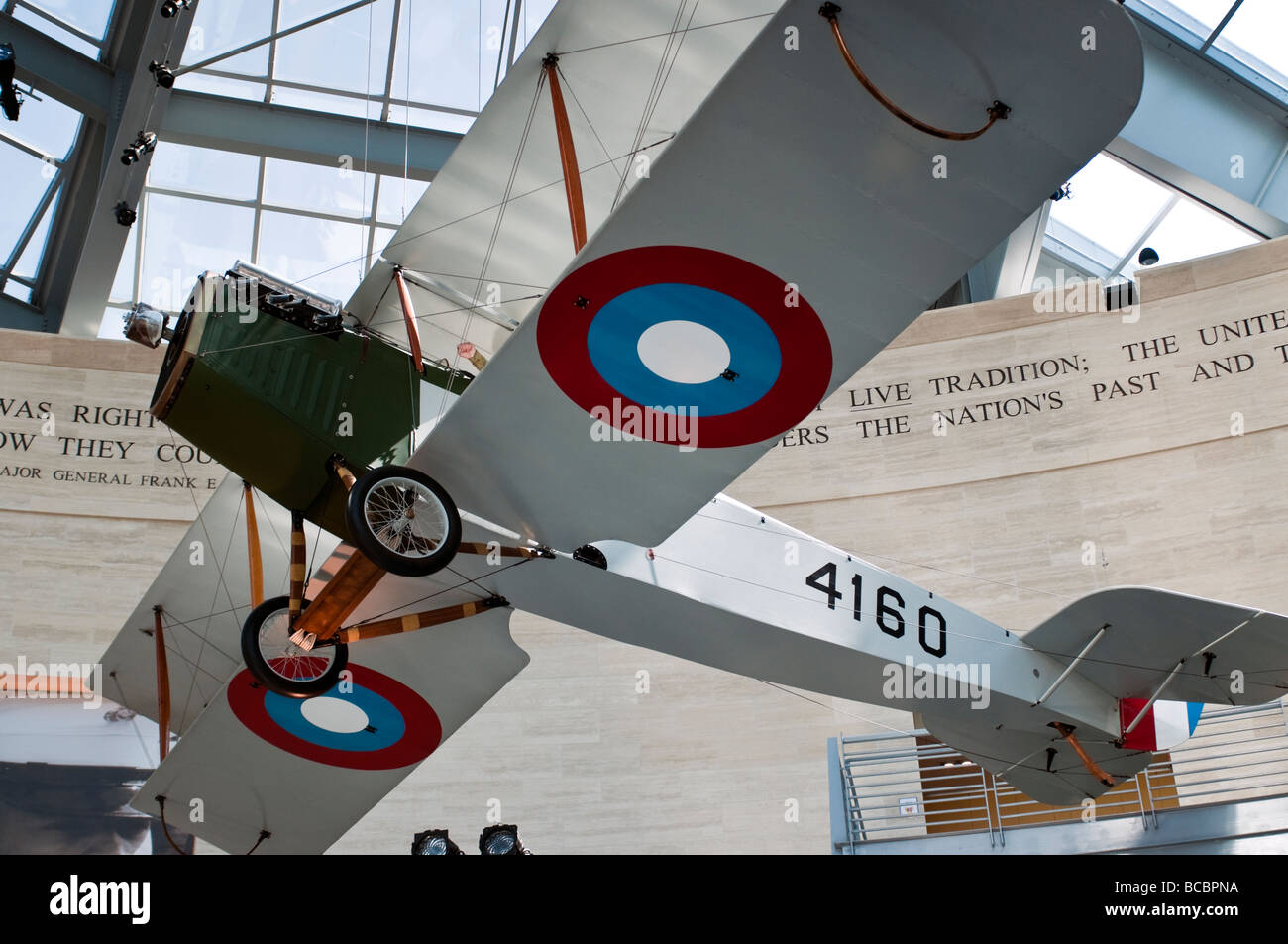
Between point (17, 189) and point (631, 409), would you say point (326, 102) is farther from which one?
point (631, 409)

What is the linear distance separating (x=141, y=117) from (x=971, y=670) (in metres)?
11.3

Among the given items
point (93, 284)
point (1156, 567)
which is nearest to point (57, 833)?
point (93, 284)

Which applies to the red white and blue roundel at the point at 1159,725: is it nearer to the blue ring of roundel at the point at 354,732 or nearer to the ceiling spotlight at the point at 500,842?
the ceiling spotlight at the point at 500,842

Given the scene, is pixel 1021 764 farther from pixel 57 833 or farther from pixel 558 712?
pixel 57 833

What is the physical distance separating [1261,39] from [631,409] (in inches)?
439

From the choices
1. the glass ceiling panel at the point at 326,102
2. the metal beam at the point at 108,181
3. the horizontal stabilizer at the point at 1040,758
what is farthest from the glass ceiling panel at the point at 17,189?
the horizontal stabilizer at the point at 1040,758

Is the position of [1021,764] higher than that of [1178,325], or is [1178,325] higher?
[1178,325]

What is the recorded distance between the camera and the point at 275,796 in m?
9.14

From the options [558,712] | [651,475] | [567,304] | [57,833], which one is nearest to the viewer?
[567,304]

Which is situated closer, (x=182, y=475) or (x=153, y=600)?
(x=153, y=600)

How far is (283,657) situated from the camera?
728cm

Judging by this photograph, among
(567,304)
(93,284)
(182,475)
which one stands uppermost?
(93,284)

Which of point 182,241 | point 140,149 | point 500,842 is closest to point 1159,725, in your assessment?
point 500,842

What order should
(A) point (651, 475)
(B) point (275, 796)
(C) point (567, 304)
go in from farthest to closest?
(B) point (275, 796)
(A) point (651, 475)
(C) point (567, 304)
